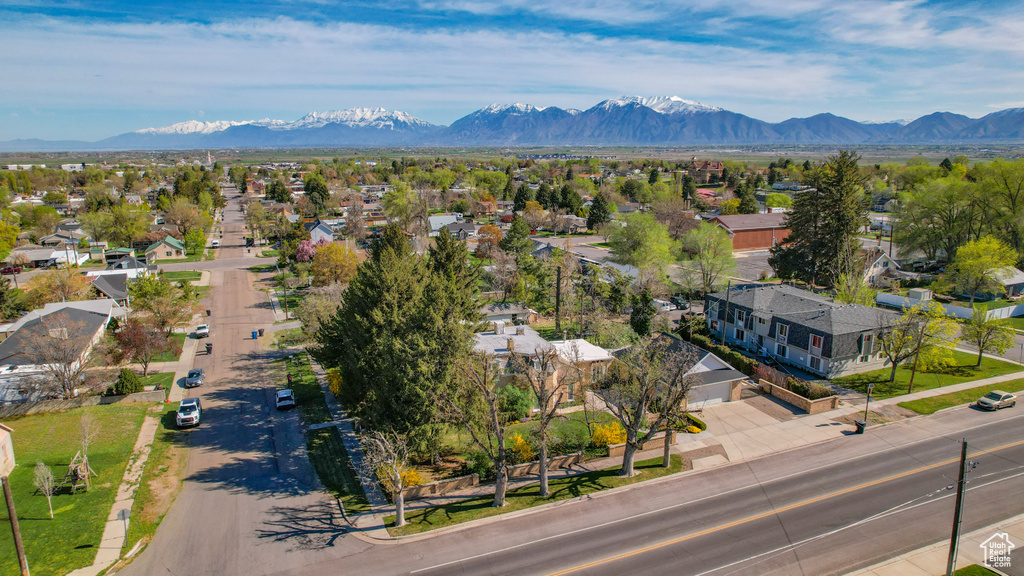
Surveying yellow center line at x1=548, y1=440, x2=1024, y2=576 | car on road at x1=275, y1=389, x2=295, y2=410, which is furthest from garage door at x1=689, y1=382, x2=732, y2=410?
car on road at x1=275, y1=389, x2=295, y2=410

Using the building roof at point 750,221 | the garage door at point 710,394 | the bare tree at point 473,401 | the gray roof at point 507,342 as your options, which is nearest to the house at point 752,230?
the building roof at point 750,221

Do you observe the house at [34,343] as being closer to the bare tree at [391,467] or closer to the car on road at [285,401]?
the car on road at [285,401]

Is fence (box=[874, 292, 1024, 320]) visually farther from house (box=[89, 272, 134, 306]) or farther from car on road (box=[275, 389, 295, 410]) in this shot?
house (box=[89, 272, 134, 306])

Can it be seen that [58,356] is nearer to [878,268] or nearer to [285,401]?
[285,401]

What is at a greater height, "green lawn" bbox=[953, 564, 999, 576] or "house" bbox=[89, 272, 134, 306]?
"house" bbox=[89, 272, 134, 306]

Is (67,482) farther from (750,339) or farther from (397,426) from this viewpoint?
(750,339)

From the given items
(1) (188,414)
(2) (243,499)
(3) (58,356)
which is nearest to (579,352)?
(2) (243,499)
